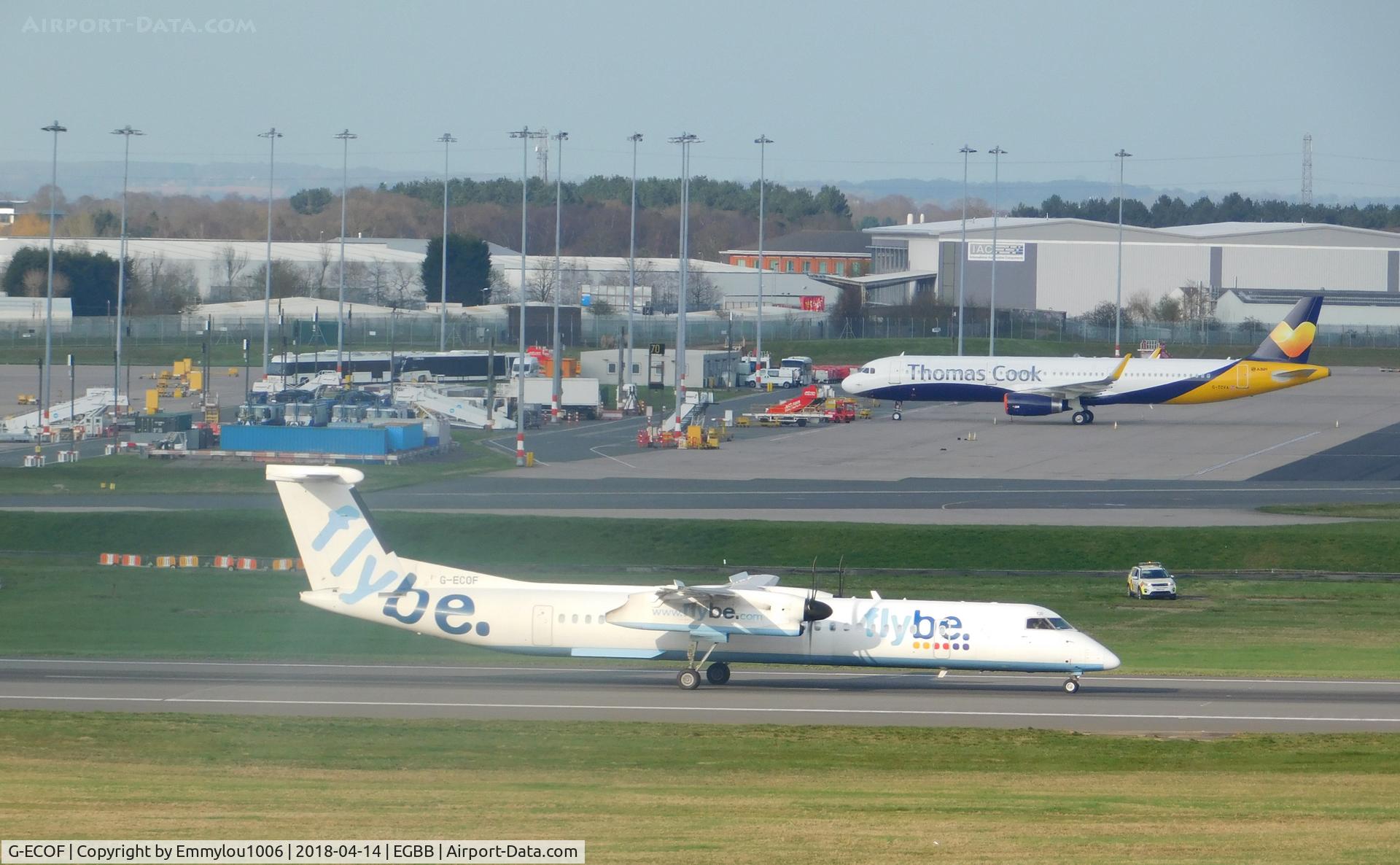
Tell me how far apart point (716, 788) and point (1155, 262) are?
14484cm

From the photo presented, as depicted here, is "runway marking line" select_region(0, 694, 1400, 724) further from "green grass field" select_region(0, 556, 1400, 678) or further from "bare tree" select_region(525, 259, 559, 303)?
"bare tree" select_region(525, 259, 559, 303)

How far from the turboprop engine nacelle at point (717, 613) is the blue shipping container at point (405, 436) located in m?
40.8

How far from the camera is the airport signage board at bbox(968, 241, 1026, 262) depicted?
15562 centimetres

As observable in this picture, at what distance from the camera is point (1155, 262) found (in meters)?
157

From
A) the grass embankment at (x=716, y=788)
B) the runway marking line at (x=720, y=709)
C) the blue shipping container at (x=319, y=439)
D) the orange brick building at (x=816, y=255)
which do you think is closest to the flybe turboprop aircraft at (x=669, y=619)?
the runway marking line at (x=720, y=709)

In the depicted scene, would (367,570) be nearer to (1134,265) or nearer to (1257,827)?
(1257,827)

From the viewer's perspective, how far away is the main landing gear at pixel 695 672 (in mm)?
31828

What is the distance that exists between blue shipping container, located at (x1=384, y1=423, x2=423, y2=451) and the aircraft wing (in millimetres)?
36080

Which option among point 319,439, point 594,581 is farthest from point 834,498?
point 319,439

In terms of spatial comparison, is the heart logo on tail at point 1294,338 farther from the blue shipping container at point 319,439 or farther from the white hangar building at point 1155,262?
the white hangar building at point 1155,262

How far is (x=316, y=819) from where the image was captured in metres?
18.6

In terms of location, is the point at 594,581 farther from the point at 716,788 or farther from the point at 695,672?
the point at 716,788

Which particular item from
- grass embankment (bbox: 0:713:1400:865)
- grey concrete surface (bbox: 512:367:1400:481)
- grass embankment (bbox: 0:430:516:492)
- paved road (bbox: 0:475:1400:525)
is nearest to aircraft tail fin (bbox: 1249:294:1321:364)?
grey concrete surface (bbox: 512:367:1400:481)

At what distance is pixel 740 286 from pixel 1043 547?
113 meters
